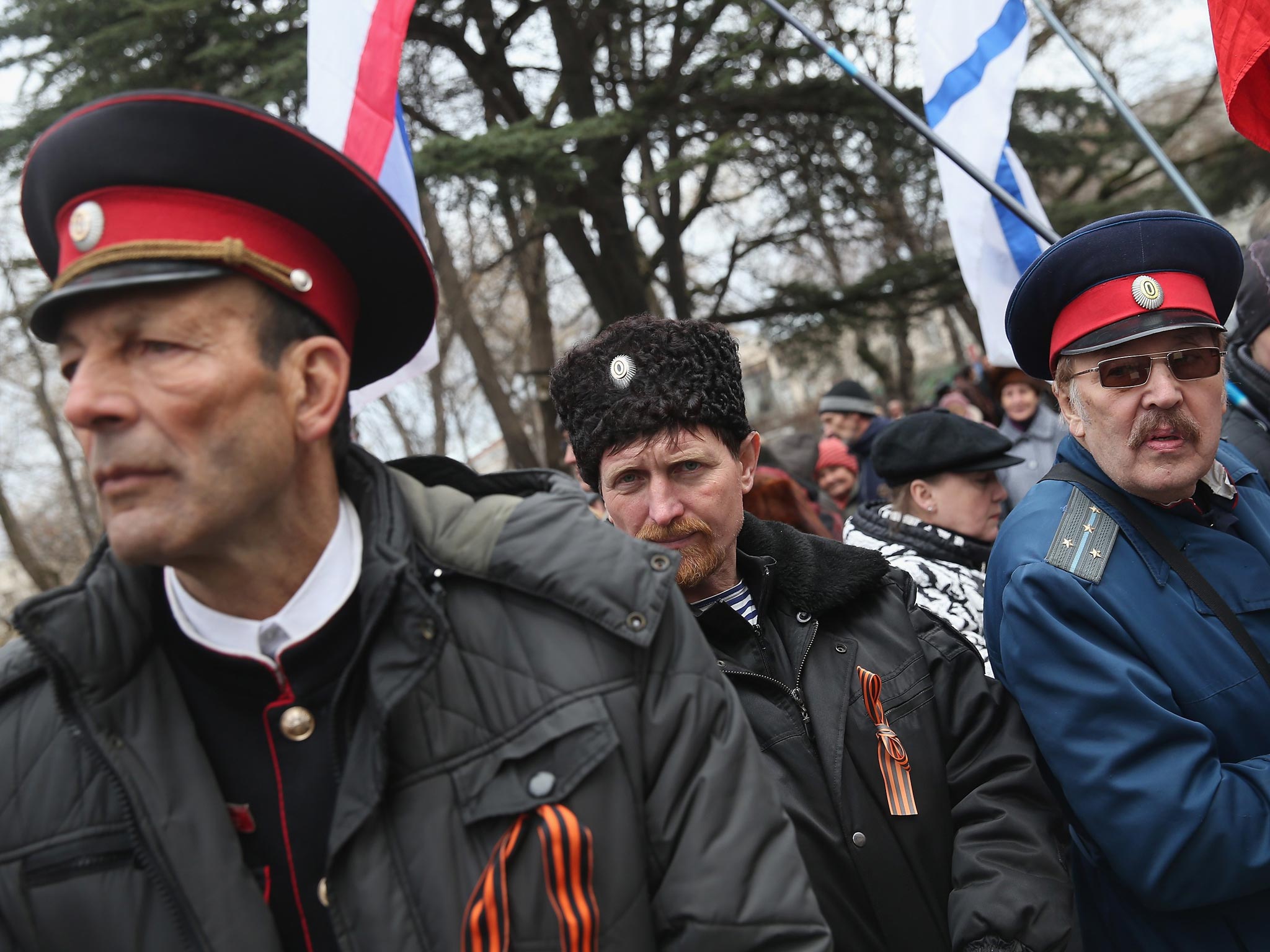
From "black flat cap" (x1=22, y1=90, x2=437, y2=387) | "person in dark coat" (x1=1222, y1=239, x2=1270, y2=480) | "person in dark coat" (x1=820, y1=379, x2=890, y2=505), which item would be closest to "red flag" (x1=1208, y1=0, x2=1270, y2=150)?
"person in dark coat" (x1=1222, y1=239, x2=1270, y2=480)

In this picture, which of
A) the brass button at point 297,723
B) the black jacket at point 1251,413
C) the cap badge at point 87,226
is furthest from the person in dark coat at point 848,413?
the cap badge at point 87,226

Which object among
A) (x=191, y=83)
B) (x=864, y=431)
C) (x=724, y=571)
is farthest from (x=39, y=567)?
(x=724, y=571)

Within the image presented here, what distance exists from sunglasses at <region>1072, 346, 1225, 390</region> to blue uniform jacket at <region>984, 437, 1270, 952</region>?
0.87ft

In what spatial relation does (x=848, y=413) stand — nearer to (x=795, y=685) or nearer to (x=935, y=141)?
(x=935, y=141)

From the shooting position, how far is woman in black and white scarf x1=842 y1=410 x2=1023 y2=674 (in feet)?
10.5

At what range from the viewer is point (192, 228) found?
1.34m

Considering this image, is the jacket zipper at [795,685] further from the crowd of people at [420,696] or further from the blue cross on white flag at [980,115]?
the blue cross on white flag at [980,115]

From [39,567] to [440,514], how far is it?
18.0 m

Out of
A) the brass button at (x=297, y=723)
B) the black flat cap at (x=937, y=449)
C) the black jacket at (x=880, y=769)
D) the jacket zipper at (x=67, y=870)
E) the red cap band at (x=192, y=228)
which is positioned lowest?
the black jacket at (x=880, y=769)

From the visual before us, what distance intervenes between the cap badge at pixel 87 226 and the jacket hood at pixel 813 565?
1491 millimetres

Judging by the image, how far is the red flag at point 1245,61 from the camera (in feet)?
8.85

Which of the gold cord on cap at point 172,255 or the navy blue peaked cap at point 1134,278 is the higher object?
the gold cord on cap at point 172,255

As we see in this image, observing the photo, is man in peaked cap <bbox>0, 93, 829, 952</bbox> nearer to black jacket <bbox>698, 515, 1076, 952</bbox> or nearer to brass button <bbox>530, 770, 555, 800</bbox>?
brass button <bbox>530, 770, 555, 800</bbox>

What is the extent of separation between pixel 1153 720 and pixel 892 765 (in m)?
0.49
